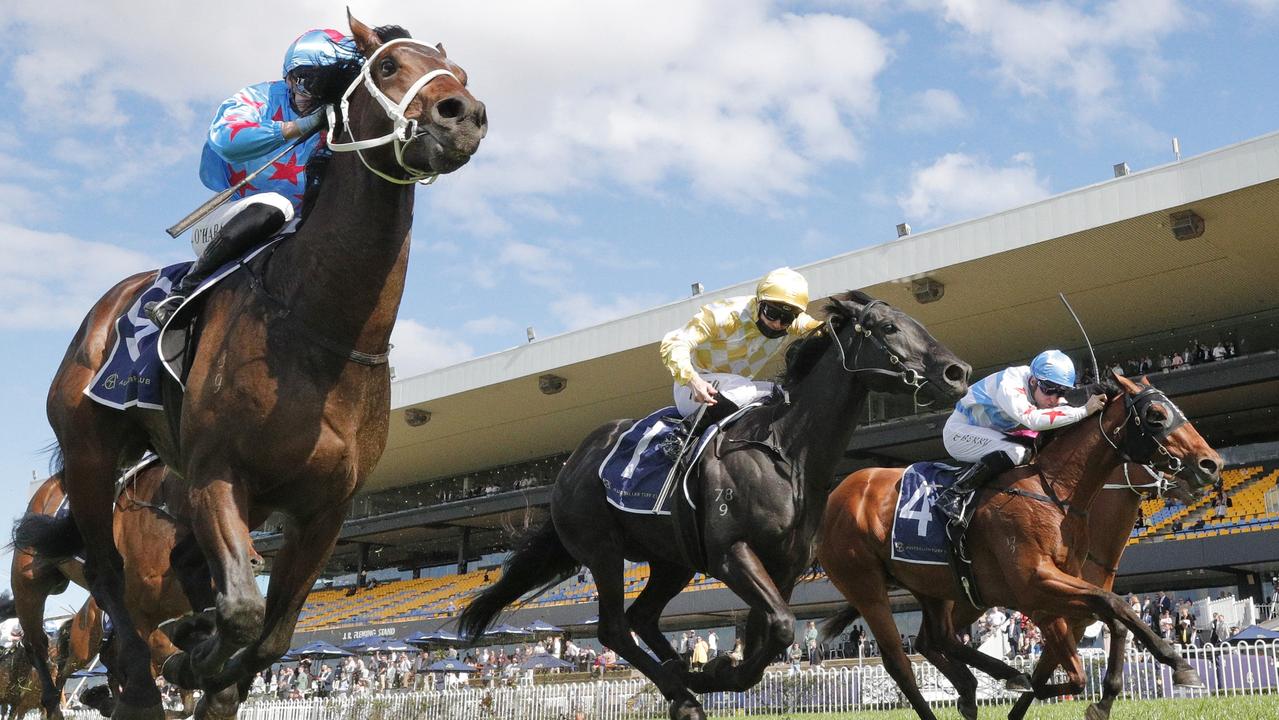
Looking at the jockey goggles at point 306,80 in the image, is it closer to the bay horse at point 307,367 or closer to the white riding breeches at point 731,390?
the bay horse at point 307,367

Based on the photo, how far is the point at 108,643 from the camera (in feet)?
26.2

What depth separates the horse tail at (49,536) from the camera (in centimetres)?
530

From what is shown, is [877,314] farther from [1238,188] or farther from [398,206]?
[1238,188]

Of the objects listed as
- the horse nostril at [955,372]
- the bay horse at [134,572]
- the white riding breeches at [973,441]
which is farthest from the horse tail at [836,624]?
the bay horse at [134,572]

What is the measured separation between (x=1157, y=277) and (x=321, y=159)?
2369cm

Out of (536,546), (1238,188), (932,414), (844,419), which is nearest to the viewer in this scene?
(844,419)

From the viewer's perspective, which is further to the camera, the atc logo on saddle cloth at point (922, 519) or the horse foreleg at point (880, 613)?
the atc logo on saddle cloth at point (922, 519)

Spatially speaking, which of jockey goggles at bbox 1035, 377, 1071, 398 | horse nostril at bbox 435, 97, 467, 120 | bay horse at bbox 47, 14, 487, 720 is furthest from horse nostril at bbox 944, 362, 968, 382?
horse nostril at bbox 435, 97, 467, 120

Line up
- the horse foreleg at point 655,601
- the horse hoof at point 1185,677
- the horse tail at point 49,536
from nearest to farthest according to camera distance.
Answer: the horse tail at point 49,536 → the horse hoof at point 1185,677 → the horse foreleg at point 655,601

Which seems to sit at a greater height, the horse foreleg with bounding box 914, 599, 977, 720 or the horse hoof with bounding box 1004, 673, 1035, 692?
the horse foreleg with bounding box 914, 599, 977, 720

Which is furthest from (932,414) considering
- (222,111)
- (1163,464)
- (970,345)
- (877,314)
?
(222,111)

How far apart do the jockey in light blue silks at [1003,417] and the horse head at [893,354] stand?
1.78 m

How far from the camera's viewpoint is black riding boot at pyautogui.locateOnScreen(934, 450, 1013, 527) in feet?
26.0

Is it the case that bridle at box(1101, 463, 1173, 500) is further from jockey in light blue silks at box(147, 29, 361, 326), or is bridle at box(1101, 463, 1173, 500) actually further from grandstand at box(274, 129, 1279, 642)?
grandstand at box(274, 129, 1279, 642)
